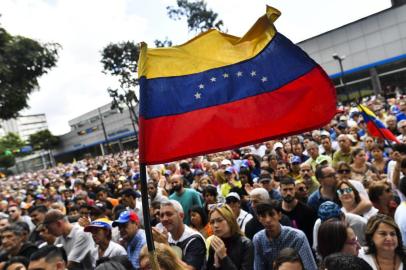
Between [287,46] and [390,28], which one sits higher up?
[390,28]

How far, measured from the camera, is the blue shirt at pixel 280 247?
A: 3805mm

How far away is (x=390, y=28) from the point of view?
4081cm

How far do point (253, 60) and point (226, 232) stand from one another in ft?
5.89

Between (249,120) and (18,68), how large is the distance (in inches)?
771

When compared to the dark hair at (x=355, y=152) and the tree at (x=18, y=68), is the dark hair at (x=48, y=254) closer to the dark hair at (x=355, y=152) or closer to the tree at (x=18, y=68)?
the dark hair at (x=355, y=152)

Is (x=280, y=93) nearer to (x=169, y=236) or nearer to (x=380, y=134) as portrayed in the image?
(x=169, y=236)

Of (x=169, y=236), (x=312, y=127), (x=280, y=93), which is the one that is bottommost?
(x=169, y=236)

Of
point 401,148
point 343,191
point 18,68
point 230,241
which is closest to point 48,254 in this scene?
point 230,241

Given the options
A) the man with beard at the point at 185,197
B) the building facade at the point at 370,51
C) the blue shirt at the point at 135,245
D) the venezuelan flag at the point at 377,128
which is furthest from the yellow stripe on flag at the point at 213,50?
the building facade at the point at 370,51

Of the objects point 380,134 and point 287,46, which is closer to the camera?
point 287,46

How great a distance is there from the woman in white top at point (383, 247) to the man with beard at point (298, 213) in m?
1.49

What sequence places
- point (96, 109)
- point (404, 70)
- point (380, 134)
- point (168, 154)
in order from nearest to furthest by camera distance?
point (168, 154)
point (380, 134)
point (404, 70)
point (96, 109)

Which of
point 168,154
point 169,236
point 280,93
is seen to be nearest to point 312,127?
point 280,93

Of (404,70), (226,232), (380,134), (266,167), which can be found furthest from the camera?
(404,70)
